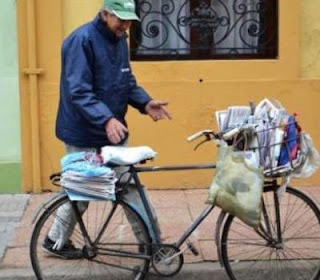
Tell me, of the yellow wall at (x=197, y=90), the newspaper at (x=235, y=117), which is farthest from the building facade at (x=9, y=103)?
the newspaper at (x=235, y=117)

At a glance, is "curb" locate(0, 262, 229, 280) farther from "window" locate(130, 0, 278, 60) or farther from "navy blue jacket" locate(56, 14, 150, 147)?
"window" locate(130, 0, 278, 60)

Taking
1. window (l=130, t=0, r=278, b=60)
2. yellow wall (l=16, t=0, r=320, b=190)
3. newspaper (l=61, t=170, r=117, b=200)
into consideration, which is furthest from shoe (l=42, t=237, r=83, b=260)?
window (l=130, t=0, r=278, b=60)

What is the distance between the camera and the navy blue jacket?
16.3 ft

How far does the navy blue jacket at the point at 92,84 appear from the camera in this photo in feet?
16.3

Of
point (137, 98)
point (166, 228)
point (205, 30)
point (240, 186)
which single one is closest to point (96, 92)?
point (137, 98)

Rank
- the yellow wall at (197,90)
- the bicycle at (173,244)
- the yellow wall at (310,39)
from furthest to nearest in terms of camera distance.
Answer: the yellow wall at (310,39), the yellow wall at (197,90), the bicycle at (173,244)

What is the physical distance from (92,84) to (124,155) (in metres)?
0.57

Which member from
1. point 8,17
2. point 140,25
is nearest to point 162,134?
point 140,25

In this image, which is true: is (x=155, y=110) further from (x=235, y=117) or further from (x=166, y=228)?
(x=166, y=228)

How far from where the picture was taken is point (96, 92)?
516 cm

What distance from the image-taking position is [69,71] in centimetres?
504

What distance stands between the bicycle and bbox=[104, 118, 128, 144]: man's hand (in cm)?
19

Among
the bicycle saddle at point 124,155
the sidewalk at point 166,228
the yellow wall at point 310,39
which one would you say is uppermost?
the yellow wall at point 310,39

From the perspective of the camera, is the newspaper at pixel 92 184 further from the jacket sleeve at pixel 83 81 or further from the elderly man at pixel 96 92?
the jacket sleeve at pixel 83 81
